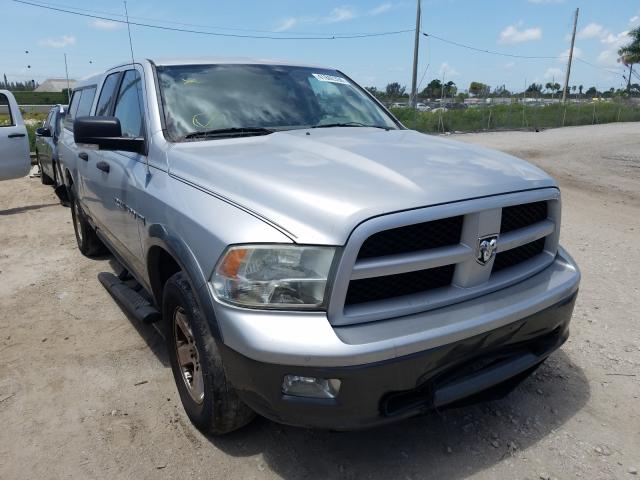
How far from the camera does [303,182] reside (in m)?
2.19

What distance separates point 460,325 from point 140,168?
205 cm

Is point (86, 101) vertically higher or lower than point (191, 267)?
higher

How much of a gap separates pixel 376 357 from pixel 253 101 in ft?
6.64

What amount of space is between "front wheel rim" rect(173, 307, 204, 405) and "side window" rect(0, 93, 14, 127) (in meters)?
7.09

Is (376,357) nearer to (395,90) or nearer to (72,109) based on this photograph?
(72,109)

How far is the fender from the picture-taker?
2.10 metres

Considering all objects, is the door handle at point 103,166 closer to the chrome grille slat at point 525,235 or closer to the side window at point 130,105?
the side window at point 130,105

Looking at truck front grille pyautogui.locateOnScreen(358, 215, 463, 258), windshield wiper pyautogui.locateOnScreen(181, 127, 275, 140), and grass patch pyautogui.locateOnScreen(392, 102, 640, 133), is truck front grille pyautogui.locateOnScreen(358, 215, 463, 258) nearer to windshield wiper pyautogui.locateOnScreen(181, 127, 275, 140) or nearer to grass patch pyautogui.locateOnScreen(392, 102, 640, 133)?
windshield wiper pyautogui.locateOnScreen(181, 127, 275, 140)

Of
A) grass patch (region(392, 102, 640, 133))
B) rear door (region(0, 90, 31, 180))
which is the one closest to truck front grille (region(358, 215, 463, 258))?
rear door (region(0, 90, 31, 180))

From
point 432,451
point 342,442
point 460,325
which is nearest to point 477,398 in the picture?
point 432,451

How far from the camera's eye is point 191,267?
224 cm

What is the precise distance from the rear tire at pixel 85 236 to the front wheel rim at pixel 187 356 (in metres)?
2.97

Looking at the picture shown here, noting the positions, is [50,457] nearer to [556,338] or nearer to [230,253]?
[230,253]

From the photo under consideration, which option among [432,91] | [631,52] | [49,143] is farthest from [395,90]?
[49,143]
